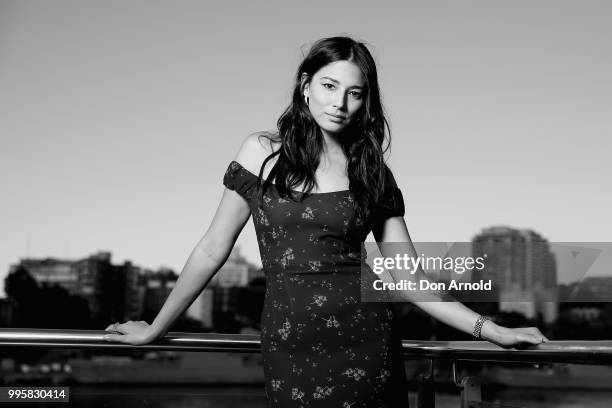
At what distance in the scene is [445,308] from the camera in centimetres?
205

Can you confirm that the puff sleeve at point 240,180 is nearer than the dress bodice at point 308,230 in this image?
No

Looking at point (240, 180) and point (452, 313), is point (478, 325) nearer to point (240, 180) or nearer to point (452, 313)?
point (452, 313)

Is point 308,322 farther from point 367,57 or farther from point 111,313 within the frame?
point 111,313

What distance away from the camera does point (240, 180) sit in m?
2.01

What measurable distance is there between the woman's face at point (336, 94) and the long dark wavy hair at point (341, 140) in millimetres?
24

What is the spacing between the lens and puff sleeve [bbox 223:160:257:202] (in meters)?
2.00

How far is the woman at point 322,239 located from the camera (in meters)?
1.78

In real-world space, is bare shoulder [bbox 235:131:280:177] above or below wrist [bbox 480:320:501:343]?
above

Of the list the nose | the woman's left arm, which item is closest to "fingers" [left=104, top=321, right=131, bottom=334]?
the woman's left arm

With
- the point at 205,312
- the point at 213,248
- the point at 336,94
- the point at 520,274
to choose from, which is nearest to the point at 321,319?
the point at 213,248

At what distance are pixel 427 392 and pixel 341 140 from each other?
34.3 inches

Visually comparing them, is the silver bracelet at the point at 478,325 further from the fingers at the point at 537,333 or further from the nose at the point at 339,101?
the nose at the point at 339,101

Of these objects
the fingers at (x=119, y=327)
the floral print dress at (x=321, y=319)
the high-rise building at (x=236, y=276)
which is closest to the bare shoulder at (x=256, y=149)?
the floral print dress at (x=321, y=319)

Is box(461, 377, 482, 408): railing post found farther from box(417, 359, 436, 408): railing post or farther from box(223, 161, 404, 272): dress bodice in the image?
box(223, 161, 404, 272): dress bodice
